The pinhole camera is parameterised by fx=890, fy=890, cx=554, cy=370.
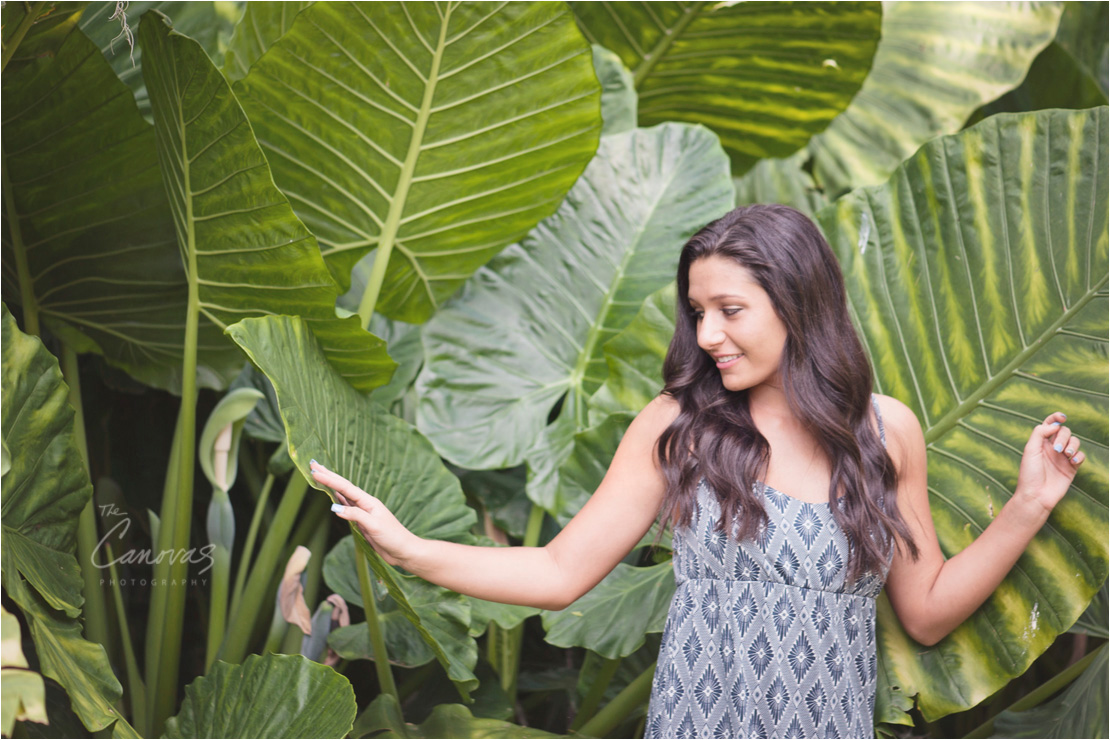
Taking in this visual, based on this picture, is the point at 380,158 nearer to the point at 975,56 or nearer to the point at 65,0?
the point at 65,0

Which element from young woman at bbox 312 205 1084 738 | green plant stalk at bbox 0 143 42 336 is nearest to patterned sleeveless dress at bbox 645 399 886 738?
young woman at bbox 312 205 1084 738

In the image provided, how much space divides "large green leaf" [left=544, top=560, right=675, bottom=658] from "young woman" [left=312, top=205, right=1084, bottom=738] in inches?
8.0

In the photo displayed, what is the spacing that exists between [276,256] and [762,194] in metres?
1.44

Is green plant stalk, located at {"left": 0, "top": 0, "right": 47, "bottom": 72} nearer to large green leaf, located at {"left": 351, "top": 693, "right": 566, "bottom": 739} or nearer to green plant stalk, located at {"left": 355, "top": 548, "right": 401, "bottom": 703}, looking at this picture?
green plant stalk, located at {"left": 355, "top": 548, "right": 401, "bottom": 703}

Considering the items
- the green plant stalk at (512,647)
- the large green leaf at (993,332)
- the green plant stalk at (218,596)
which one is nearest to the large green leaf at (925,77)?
the large green leaf at (993,332)

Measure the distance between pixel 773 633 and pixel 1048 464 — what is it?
36 centimetres

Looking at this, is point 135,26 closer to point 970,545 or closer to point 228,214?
point 228,214

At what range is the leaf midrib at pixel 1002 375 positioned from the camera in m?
1.07

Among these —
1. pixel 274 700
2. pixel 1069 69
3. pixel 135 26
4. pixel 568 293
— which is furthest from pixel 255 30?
pixel 1069 69

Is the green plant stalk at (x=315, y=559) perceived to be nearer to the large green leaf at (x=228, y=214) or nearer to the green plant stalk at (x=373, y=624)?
the green plant stalk at (x=373, y=624)

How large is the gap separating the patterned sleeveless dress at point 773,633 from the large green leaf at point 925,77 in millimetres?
1270

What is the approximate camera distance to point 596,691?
141 cm

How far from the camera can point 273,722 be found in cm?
106

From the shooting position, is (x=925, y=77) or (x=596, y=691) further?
(x=925, y=77)
